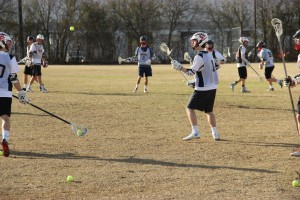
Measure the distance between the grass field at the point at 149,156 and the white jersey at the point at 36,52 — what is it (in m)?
5.67

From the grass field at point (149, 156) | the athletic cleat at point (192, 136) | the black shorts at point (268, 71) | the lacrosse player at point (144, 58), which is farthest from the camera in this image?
the black shorts at point (268, 71)

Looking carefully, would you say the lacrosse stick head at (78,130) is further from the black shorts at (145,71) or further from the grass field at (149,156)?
the black shorts at (145,71)

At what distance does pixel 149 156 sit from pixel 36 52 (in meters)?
12.7

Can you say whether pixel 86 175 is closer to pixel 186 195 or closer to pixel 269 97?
pixel 186 195

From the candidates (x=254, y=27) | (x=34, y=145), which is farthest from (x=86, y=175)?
(x=254, y=27)

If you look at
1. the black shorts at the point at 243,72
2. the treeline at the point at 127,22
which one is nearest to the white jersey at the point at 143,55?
the black shorts at the point at 243,72

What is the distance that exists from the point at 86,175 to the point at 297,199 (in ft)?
9.59

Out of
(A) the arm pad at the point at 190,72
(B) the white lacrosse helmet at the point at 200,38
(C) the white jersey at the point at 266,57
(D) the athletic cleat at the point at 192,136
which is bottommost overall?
(D) the athletic cleat at the point at 192,136

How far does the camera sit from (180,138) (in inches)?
404

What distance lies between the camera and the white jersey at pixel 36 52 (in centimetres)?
1996

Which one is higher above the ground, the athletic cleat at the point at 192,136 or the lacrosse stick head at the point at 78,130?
the lacrosse stick head at the point at 78,130

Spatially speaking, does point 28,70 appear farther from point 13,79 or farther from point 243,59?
point 13,79

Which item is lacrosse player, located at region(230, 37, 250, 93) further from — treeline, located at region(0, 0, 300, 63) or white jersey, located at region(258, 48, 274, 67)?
treeline, located at region(0, 0, 300, 63)

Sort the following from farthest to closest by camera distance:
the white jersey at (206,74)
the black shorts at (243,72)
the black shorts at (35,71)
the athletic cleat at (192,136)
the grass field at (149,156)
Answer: the black shorts at (243,72), the black shorts at (35,71), the athletic cleat at (192,136), the white jersey at (206,74), the grass field at (149,156)
